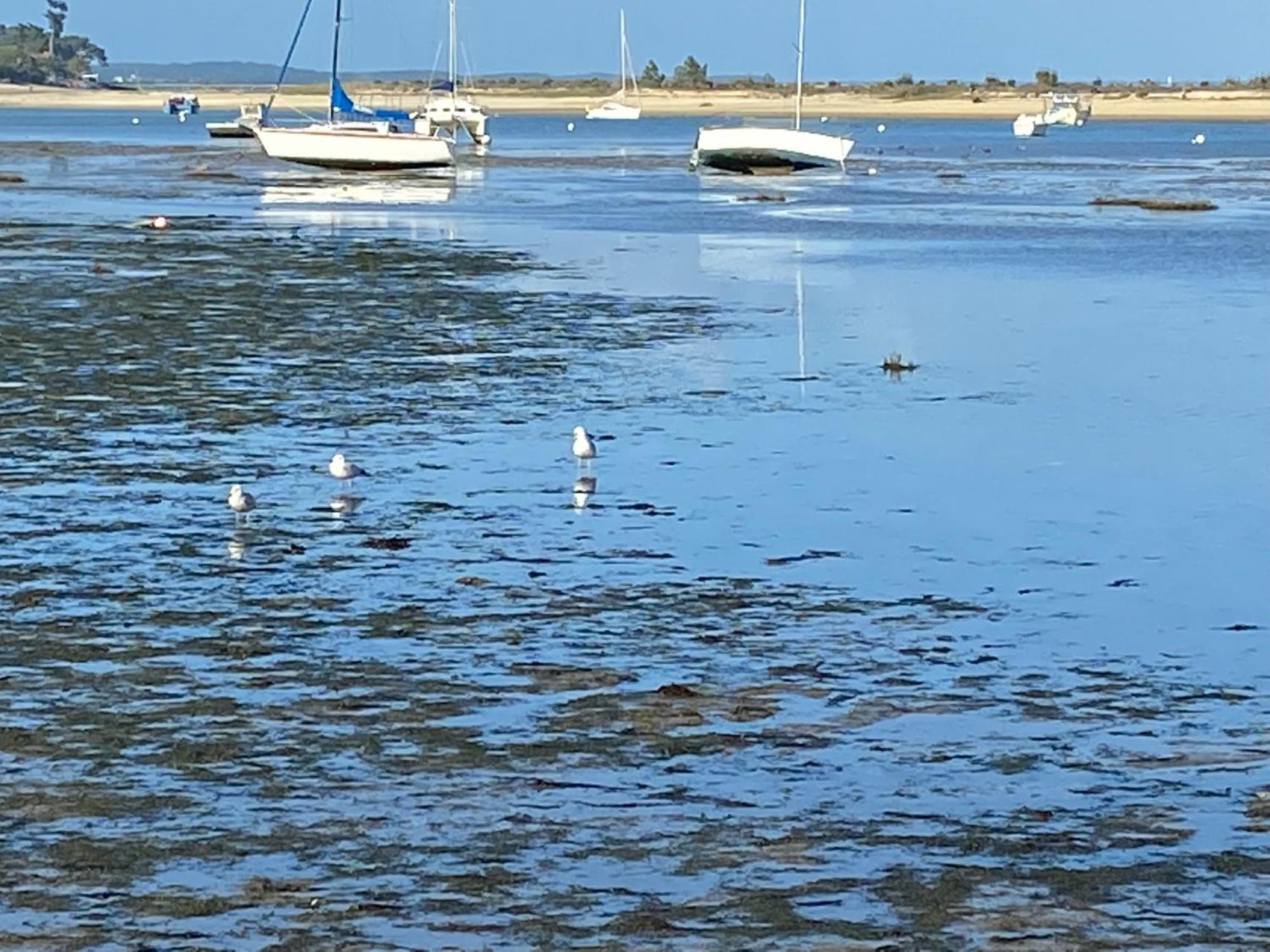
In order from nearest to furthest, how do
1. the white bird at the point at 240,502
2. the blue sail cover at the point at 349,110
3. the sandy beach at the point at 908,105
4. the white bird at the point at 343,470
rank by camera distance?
the white bird at the point at 240,502, the white bird at the point at 343,470, the blue sail cover at the point at 349,110, the sandy beach at the point at 908,105

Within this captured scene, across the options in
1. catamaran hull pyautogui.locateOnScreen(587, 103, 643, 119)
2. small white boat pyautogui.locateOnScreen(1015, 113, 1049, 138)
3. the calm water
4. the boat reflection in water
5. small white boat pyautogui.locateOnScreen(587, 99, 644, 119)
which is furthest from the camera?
small white boat pyautogui.locateOnScreen(587, 99, 644, 119)

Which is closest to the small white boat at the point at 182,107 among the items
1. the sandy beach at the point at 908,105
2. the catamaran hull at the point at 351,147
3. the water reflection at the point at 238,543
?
the sandy beach at the point at 908,105

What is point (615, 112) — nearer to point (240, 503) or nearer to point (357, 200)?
point (357, 200)

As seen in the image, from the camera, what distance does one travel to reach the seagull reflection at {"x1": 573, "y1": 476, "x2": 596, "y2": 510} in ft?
45.5

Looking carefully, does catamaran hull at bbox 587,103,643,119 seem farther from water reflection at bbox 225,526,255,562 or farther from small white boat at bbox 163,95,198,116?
water reflection at bbox 225,526,255,562

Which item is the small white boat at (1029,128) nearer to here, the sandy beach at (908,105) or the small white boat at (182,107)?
the sandy beach at (908,105)

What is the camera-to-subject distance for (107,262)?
30.4 meters

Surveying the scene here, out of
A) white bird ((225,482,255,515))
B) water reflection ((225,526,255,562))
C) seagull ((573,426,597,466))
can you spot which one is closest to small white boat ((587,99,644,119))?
seagull ((573,426,597,466))

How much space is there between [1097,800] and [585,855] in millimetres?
1901

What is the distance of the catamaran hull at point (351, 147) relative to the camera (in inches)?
2365

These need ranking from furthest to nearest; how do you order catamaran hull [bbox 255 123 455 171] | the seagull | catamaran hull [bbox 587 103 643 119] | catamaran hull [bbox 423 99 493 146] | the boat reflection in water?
catamaran hull [bbox 587 103 643 119] → catamaran hull [bbox 423 99 493 146] → catamaran hull [bbox 255 123 455 171] → the boat reflection in water → the seagull

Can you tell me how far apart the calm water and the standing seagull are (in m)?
0.09

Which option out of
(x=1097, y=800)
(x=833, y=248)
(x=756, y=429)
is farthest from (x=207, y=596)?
(x=833, y=248)

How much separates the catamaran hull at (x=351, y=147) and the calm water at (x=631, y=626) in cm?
3435
